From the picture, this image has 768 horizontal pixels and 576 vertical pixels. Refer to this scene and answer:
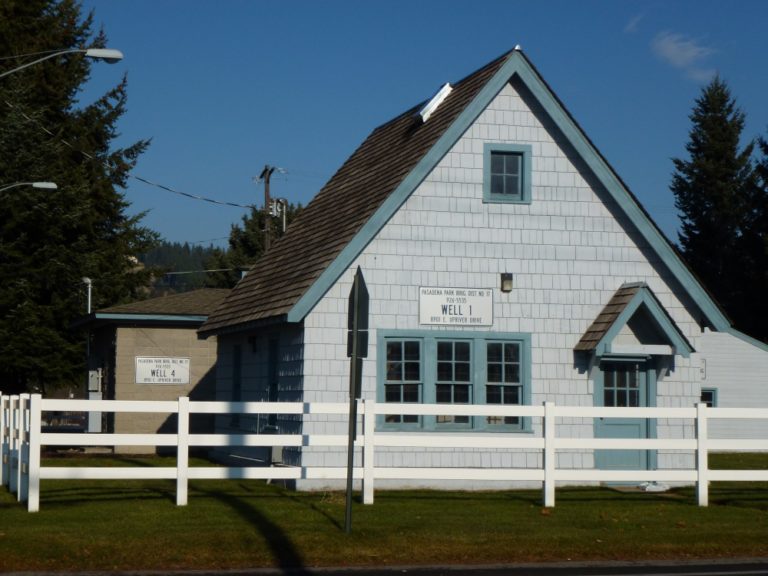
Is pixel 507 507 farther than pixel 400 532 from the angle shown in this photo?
Yes

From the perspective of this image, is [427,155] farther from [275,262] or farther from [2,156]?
[2,156]

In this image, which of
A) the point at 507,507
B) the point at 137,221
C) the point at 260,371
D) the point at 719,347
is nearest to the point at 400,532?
the point at 507,507

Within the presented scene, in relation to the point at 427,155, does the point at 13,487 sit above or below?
below

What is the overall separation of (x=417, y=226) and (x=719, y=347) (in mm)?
26917

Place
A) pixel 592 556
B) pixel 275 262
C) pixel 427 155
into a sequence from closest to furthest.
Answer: pixel 592 556
pixel 427 155
pixel 275 262

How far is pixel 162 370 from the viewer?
33531 mm

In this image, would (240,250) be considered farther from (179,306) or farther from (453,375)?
(453,375)

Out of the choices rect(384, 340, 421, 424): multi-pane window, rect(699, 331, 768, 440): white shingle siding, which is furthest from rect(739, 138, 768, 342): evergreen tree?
rect(384, 340, 421, 424): multi-pane window

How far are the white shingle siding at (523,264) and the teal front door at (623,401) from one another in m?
0.23

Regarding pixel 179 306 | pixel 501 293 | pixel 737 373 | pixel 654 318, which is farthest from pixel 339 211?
pixel 737 373

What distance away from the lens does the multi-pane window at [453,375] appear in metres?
21.1

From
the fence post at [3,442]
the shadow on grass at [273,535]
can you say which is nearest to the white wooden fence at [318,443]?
the shadow on grass at [273,535]

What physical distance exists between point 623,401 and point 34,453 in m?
10.6

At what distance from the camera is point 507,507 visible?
1730cm
